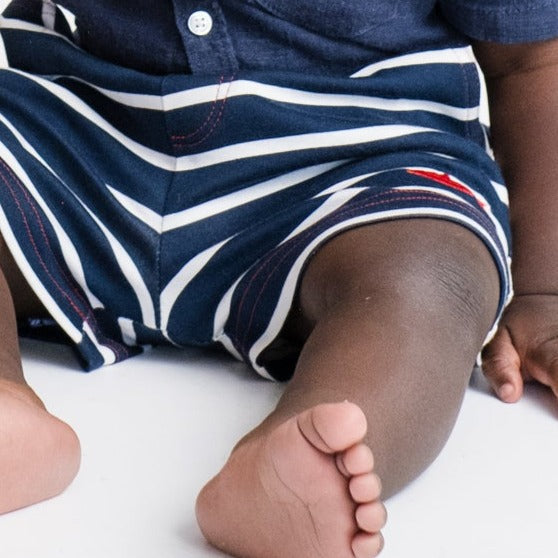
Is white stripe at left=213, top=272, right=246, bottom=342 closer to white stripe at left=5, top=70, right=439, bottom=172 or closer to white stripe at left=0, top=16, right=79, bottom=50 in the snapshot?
white stripe at left=5, top=70, right=439, bottom=172

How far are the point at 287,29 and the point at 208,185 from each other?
10 cm

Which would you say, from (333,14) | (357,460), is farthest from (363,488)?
(333,14)

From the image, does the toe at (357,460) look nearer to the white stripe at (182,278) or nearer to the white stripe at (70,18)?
the white stripe at (182,278)

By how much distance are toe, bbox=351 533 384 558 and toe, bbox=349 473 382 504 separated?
14 mm

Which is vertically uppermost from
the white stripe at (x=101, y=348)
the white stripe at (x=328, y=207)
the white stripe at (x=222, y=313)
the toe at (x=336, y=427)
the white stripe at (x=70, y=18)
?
the white stripe at (x=70, y=18)

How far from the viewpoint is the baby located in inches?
26.1

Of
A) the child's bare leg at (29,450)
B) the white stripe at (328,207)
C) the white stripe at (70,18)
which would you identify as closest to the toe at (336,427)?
the child's bare leg at (29,450)

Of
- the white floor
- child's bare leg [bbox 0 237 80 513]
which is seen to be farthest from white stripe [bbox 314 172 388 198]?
child's bare leg [bbox 0 237 80 513]

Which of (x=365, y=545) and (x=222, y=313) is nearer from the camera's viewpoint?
(x=365, y=545)

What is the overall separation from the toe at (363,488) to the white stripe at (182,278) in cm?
27

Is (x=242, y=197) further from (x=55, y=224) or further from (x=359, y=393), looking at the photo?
Result: (x=359, y=393)

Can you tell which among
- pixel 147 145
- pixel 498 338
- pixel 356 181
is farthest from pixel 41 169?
pixel 498 338

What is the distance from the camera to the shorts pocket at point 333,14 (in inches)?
28.4

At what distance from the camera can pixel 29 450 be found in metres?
0.52
